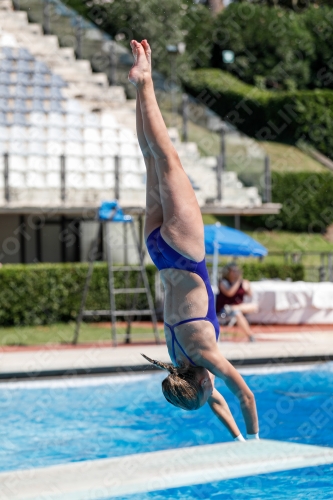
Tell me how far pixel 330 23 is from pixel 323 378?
32.7 meters

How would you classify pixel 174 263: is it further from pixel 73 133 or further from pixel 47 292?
pixel 73 133

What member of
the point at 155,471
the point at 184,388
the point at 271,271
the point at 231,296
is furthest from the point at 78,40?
the point at 184,388

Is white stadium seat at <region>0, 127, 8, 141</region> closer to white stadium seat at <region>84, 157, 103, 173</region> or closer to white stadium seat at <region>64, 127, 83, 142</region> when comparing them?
white stadium seat at <region>64, 127, 83, 142</region>

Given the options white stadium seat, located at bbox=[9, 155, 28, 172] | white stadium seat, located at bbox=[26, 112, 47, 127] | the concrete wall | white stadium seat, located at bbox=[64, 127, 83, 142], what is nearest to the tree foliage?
white stadium seat, located at bbox=[26, 112, 47, 127]

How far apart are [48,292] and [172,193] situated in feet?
34.0

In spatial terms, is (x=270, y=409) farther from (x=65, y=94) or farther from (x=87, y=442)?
(x=65, y=94)

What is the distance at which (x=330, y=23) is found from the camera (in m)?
39.8

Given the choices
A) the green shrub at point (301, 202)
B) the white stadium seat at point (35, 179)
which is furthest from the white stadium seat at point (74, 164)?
the green shrub at point (301, 202)

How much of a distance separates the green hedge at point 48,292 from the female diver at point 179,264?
9895 millimetres

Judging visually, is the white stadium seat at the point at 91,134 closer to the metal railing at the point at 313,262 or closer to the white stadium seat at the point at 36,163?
the white stadium seat at the point at 36,163

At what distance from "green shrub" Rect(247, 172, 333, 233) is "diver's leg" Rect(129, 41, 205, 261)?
2313cm

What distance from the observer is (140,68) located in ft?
14.8

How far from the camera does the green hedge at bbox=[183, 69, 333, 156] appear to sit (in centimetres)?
3247

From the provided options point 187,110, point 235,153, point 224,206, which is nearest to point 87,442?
point 224,206
